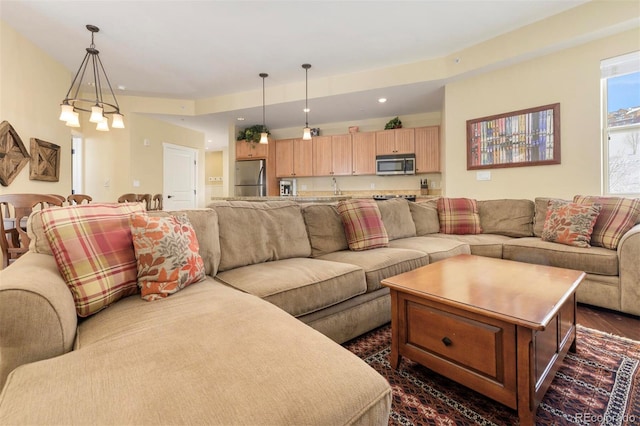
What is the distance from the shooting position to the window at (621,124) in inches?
121

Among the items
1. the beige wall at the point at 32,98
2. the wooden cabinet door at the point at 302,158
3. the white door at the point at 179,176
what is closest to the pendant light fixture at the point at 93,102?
the beige wall at the point at 32,98

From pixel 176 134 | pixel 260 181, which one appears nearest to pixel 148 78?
pixel 176 134

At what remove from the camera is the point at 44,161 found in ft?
12.1

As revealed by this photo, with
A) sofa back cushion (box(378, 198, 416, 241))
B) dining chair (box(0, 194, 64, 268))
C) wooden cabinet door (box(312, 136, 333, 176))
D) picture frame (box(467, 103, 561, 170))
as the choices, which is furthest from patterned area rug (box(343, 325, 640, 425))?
wooden cabinet door (box(312, 136, 333, 176))

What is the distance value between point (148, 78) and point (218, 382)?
5111 millimetres

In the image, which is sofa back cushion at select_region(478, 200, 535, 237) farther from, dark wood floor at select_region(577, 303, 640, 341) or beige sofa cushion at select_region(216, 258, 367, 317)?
beige sofa cushion at select_region(216, 258, 367, 317)

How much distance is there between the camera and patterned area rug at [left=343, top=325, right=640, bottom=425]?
4.03 ft

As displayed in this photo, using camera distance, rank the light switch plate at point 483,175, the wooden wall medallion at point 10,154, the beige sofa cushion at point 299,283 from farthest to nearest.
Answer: the light switch plate at point 483,175 < the wooden wall medallion at point 10,154 < the beige sofa cushion at point 299,283

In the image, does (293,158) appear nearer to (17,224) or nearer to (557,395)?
(17,224)

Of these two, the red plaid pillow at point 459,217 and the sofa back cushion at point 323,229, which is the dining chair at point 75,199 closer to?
the sofa back cushion at point 323,229

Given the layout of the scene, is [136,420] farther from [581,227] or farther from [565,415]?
[581,227]

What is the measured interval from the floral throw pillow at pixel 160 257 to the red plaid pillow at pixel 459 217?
9.70 feet

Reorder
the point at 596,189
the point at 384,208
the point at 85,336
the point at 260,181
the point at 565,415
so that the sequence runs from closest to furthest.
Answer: the point at 85,336, the point at 565,415, the point at 384,208, the point at 596,189, the point at 260,181

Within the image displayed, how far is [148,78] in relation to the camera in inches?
177
